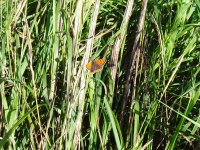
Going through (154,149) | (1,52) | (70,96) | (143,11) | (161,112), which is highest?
(143,11)

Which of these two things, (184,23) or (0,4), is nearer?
(0,4)

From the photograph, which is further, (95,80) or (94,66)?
(95,80)

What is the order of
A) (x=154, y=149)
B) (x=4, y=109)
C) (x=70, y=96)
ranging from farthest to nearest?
(x=154, y=149)
(x=4, y=109)
(x=70, y=96)

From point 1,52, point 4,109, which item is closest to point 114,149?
point 4,109

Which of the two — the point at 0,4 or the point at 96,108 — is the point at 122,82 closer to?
the point at 96,108

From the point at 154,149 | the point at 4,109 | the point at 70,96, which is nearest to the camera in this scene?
the point at 70,96

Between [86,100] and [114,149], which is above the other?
[86,100]

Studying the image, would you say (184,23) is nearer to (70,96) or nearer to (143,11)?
(143,11)
